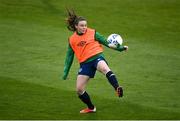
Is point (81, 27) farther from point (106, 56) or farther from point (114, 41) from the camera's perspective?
point (106, 56)

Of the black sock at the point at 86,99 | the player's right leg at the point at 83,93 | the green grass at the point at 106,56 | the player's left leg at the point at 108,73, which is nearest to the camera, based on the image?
the player's left leg at the point at 108,73

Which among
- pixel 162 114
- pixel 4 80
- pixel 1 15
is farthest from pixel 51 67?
pixel 1 15

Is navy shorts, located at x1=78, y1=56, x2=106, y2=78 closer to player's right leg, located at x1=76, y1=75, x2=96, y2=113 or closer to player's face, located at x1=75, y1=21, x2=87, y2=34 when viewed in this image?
player's right leg, located at x1=76, y1=75, x2=96, y2=113

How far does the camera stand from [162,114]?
11.6 meters

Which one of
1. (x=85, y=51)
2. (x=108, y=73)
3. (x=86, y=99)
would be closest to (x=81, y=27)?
(x=85, y=51)

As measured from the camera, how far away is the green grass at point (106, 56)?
1220cm

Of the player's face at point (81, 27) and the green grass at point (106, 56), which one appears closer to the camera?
the player's face at point (81, 27)

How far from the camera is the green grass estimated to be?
1220cm

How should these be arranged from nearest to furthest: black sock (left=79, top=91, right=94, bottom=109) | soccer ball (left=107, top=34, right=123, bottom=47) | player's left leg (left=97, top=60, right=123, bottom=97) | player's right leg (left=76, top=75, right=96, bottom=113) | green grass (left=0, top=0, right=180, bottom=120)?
player's left leg (left=97, top=60, right=123, bottom=97) → soccer ball (left=107, top=34, right=123, bottom=47) → player's right leg (left=76, top=75, right=96, bottom=113) → black sock (left=79, top=91, right=94, bottom=109) → green grass (left=0, top=0, right=180, bottom=120)

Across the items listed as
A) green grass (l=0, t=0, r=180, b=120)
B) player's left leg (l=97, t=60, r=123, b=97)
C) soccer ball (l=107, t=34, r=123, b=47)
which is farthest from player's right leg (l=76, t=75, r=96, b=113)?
soccer ball (l=107, t=34, r=123, b=47)

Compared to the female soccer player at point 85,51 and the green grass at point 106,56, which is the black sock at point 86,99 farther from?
the green grass at point 106,56

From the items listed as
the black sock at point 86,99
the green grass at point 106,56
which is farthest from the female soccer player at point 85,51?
the green grass at point 106,56

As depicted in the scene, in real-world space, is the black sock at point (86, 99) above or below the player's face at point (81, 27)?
below

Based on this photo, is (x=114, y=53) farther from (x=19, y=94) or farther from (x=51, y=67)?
(x=19, y=94)
